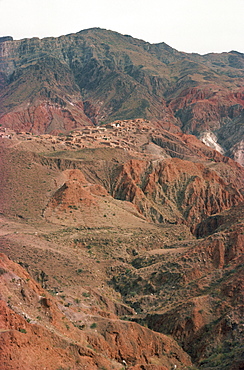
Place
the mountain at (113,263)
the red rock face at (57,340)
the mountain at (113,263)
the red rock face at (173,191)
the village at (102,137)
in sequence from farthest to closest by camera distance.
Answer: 1. the village at (102,137)
2. the red rock face at (173,191)
3. the mountain at (113,263)
4. the mountain at (113,263)
5. the red rock face at (57,340)

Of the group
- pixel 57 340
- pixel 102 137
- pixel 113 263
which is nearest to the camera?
pixel 57 340

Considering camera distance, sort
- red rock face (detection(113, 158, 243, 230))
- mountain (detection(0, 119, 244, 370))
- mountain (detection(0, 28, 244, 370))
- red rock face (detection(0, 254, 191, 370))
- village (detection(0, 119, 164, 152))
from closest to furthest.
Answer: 1. red rock face (detection(0, 254, 191, 370))
2. mountain (detection(0, 28, 244, 370))
3. mountain (detection(0, 119, 244, 370))
4. red rock face (detection(113, 158, 243, 230))
5. village (detection(0, 119, 164, 152))

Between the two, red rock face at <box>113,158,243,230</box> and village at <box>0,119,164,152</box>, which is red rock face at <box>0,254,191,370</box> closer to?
red rock face at <box>113,158,243,230</box>

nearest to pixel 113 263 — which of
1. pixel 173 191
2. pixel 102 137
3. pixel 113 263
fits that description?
pixel 113 263

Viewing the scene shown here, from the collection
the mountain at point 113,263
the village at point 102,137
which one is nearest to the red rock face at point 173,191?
the mountain at point 113,263

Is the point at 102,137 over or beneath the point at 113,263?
over

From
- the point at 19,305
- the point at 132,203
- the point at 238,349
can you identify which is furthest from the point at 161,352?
the point at 132,203

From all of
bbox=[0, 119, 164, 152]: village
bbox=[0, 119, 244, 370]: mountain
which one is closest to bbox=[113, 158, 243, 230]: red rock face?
bbox=[0, 119, 244, 370]: mountain

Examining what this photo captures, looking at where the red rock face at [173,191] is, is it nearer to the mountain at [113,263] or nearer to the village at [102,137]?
the mountain at [113,263]

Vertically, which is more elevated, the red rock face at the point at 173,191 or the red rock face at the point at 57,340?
the red rock face at the point at 57,340

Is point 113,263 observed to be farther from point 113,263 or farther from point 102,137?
point 102,137

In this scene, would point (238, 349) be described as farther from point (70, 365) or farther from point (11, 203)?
point (11, 203)
